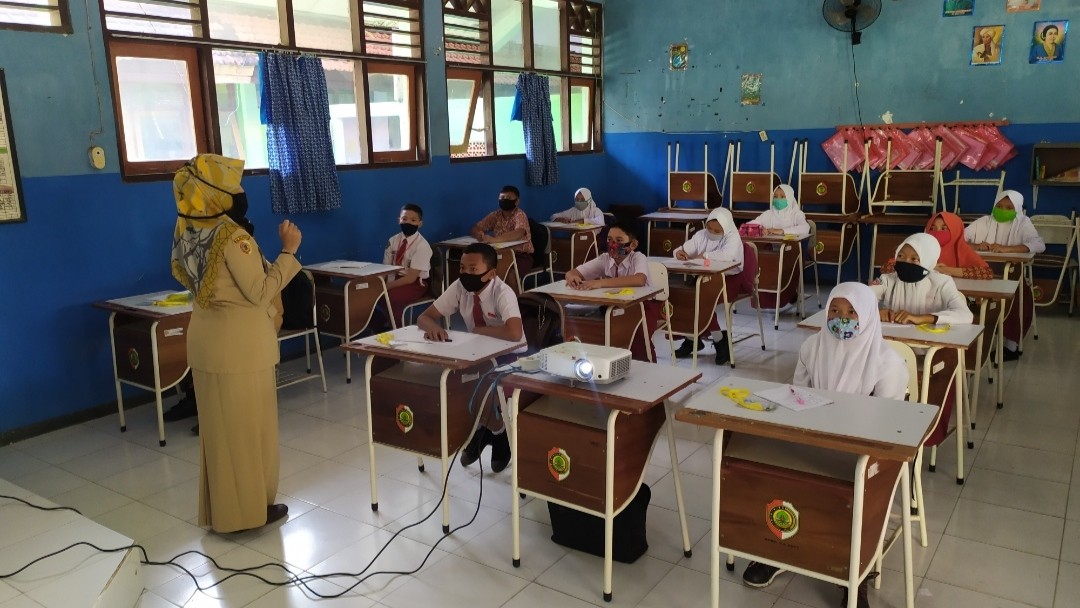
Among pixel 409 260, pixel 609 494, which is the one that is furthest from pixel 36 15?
pixel 609 494

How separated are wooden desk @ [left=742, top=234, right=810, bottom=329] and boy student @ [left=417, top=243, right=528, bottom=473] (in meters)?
3.27

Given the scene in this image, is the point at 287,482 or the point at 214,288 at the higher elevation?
the point at 214,288

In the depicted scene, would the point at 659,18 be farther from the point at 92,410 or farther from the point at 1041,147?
the point at 92,410

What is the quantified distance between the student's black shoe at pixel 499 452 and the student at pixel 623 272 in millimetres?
1119

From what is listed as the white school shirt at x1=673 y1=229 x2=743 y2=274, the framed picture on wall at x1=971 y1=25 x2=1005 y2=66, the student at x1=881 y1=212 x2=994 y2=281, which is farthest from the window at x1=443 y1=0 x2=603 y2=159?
the student at x1=881 y1=212 x2=994 y2=281

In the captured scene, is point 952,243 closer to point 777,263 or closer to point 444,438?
point 777,263

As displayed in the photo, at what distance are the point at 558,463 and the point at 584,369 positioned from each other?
0.36 meters

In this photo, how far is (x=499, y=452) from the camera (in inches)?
148

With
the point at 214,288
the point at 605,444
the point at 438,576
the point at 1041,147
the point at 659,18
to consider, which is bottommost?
the point at 438,576

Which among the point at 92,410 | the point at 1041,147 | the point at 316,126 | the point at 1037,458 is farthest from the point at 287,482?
the point at 1041,147

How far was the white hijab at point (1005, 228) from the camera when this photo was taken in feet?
19.7

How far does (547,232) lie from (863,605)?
503cm

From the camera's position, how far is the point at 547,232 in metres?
7.16

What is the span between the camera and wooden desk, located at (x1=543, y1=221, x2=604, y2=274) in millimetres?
7363
